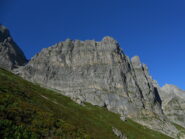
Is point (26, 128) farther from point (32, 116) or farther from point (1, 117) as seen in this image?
point (32, 116)

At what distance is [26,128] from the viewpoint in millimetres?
18438

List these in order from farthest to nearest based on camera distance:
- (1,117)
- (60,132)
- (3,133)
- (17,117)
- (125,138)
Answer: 1. (125,138)
2. (60,132)
3. (17,117)
4. (1,117)
5. (3,133)

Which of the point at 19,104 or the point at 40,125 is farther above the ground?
the point at 19,104

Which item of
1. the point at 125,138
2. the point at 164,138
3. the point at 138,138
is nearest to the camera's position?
the point at 125,138

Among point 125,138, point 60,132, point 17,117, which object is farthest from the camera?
point 125,138

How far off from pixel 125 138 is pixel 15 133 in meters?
30.5

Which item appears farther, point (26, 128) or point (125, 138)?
point (125, 138)

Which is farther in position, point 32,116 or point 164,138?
point 164,138

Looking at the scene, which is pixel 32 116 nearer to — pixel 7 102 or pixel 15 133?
pixel 7 102

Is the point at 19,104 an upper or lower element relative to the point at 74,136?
upper

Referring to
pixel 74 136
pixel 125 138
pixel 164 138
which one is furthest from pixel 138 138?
pixel 74 136

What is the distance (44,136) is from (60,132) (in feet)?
10.4

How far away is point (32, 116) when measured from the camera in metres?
22.4

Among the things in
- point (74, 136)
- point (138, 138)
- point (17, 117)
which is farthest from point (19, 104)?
point (138, 138)
